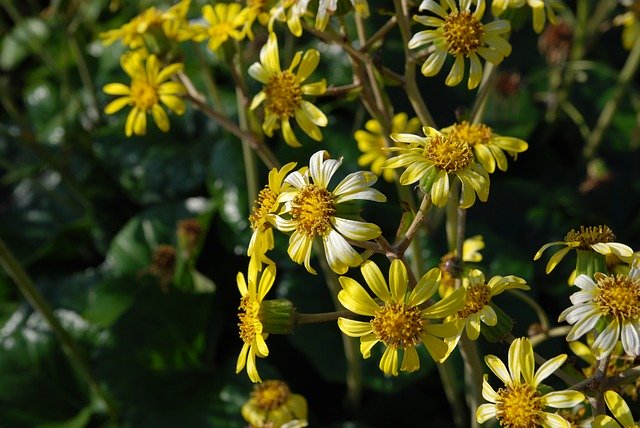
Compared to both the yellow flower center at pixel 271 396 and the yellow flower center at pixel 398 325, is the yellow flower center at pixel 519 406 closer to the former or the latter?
the yellow flower center at pixel 398 325

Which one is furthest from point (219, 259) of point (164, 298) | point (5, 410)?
point (5, 410)

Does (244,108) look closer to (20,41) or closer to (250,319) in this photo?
(250,319)

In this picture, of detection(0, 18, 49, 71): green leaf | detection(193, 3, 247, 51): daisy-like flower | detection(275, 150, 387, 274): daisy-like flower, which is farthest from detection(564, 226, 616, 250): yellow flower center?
detection(0, 18, 49, 71): green leaf

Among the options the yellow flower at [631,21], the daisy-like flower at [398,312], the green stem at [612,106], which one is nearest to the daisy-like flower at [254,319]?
the daisy-like flower at [398,312]

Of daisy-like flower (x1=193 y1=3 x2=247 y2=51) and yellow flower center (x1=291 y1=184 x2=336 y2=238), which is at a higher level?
daisy-like flower (x1=193 y1=3 x2=247 y2=51)

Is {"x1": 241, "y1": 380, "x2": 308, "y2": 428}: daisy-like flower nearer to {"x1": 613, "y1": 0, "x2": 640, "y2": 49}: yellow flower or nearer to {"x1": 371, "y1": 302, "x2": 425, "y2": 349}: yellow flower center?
{"x1": 371, "y1": 302, "x2": 425, "y2": 349}: yellow flower center

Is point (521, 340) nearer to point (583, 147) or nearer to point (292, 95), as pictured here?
point (292, 95)
